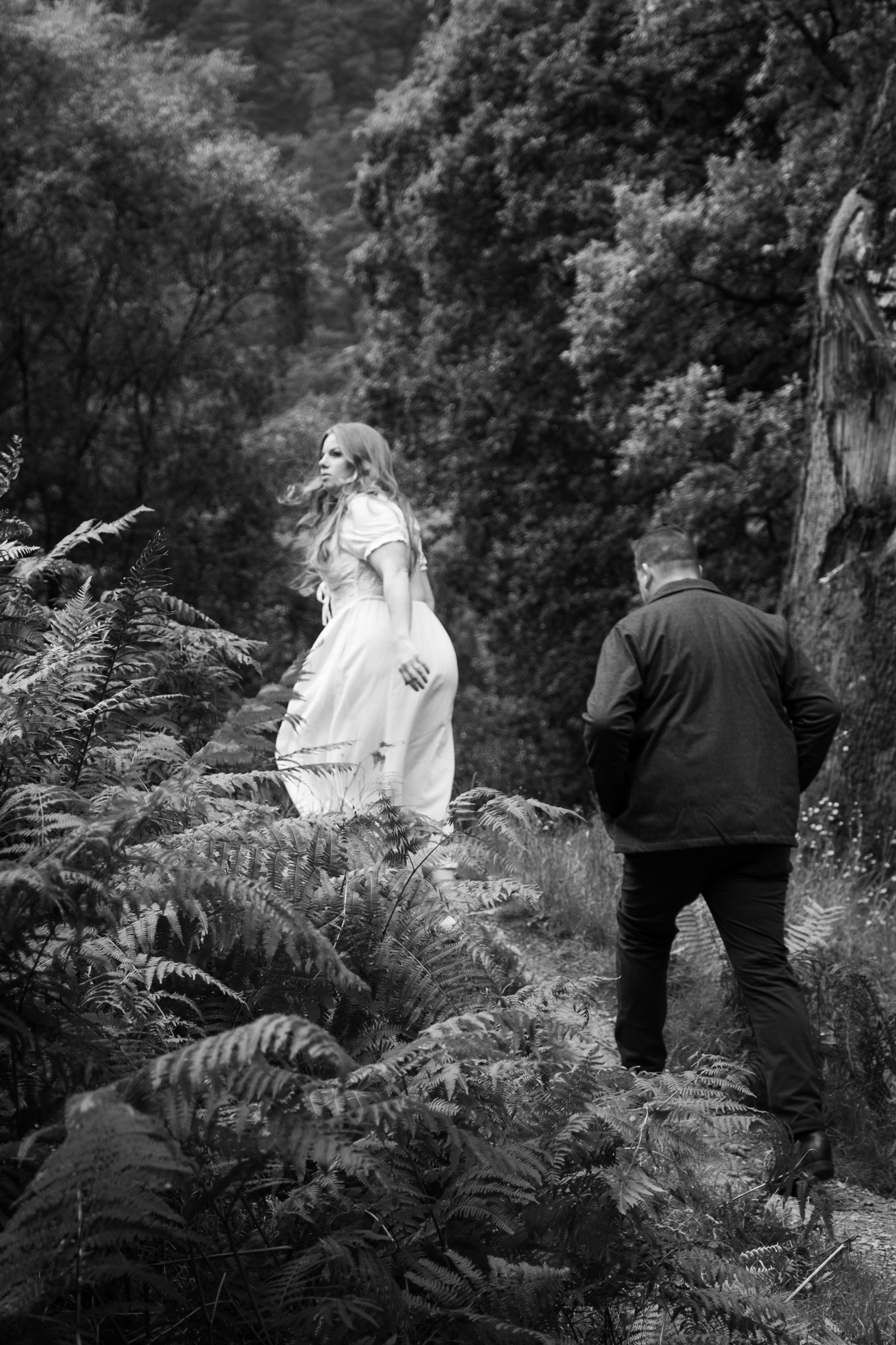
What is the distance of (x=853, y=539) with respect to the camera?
7527mm

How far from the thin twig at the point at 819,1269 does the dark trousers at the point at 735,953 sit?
740 millimetres

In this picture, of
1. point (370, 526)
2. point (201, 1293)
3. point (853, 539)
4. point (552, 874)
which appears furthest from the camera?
point (853, 539)

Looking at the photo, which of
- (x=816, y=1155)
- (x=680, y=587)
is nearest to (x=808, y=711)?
(x=680, y=587)

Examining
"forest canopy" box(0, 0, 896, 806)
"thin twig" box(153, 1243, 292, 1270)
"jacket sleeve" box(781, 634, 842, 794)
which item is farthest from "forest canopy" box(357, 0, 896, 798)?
"thin twig" box(153, 1243, 292, 1270)

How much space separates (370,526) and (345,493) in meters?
0.23

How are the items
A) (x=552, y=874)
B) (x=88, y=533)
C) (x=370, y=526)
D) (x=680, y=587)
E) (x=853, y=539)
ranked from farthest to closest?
(x=853, y=539)
(x=552, y=874)
(x=370, y=526)
(x=680, y=587)
(x=88, y=533)

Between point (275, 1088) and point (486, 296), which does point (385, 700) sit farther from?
point (486, 296)

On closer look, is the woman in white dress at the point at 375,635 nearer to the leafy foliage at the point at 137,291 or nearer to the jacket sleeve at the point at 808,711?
the jacket sleeve at the point at 808,711

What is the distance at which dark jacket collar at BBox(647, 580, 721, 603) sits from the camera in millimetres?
4262

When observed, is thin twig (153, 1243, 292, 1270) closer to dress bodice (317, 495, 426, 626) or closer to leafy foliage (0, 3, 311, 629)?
dress bodice (317, 495, 426, 626)

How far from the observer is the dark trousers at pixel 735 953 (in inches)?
148

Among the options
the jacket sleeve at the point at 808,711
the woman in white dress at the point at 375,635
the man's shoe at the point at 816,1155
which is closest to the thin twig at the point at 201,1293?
the man's shoe at the point at 816,1155

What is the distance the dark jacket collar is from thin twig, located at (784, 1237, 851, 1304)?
199cm

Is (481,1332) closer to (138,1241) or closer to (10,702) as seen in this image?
(138,1241)
